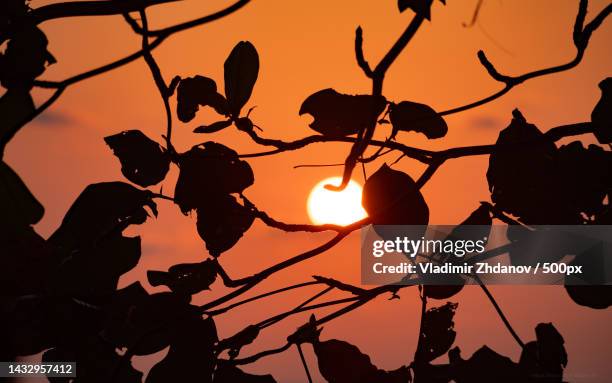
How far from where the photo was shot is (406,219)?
3.09 feet

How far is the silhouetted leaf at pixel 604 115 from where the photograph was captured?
3.05 ft

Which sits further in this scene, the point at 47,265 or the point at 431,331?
the point at 431,331

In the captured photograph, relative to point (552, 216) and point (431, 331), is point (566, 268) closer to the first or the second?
point (552, 216)

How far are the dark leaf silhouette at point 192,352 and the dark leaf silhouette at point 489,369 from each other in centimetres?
35

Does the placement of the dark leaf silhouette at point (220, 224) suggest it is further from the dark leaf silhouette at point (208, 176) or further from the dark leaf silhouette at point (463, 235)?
the dark leaf silhouette at point (463, 235)

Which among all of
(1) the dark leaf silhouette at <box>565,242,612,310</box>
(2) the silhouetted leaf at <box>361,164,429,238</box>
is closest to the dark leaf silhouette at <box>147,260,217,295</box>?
(2) the silhouetted leaf at <box>361,164,429,238</box>

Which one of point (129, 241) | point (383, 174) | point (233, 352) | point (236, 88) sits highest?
point (236, 88)

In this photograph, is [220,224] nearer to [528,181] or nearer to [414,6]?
[528,181]

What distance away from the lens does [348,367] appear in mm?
998

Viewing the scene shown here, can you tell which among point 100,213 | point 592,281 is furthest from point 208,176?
point 592,281

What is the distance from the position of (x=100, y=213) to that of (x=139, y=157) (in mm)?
178

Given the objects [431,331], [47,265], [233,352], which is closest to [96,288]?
[47,265]

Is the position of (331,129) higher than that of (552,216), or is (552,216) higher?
(331,129)

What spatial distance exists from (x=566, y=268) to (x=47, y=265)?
27.3 inches
